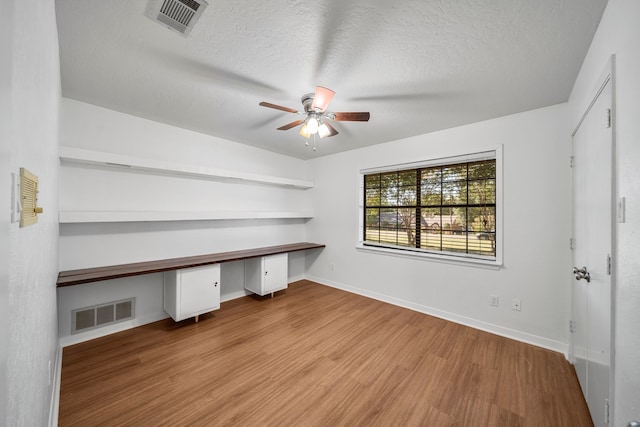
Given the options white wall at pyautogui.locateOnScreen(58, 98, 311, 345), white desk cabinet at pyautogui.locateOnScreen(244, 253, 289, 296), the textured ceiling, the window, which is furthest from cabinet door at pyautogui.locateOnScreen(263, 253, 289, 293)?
the textured ceiling

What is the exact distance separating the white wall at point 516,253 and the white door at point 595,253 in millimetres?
359

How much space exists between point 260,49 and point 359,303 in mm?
3362

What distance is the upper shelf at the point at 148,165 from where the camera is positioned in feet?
7.80

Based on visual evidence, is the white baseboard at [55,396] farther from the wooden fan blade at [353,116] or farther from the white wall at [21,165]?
the wooden fan blade at [353,116]

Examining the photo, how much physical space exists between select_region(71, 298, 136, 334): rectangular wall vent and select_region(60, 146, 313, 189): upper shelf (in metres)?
1.54

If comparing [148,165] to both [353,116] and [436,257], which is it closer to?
[353,116]

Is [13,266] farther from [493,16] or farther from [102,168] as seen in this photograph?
[102,168]

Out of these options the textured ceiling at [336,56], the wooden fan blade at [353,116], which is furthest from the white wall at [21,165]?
the wooden fan blade at [353,116]

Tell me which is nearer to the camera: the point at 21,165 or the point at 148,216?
the point at 21,165

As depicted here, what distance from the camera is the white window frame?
2838 millimetres

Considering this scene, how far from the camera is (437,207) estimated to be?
3.46 metres

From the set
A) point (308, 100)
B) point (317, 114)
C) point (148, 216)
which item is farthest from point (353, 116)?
point (148, 216)

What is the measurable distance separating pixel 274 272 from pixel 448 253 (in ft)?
8.35

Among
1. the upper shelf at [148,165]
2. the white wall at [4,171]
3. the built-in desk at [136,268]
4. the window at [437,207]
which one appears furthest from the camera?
the window at [437,207]
